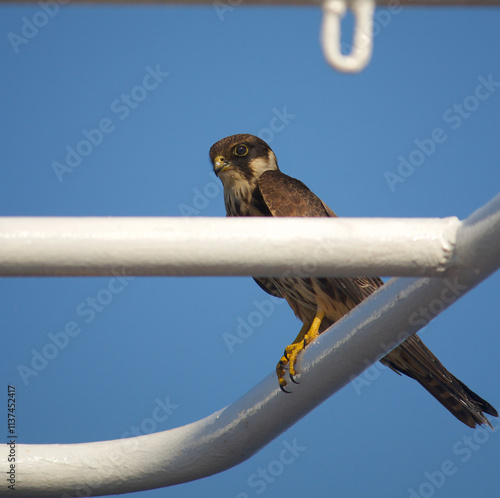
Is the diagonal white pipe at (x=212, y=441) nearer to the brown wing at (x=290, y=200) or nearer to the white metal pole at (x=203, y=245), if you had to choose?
the white metal pole at (x=203, y=245)

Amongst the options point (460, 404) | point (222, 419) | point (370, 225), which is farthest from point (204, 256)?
point (460, 404)

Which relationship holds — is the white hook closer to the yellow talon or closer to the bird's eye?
the yellow talon

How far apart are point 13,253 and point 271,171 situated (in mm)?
2461

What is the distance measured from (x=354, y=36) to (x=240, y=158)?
9.07 ft

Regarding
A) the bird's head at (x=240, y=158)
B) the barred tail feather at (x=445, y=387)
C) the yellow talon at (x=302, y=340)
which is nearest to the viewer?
the yellow talon at (x=302, y=340)

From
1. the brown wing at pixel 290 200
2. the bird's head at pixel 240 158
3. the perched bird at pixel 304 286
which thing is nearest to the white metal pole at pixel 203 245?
the perched bird at pixel 304 286

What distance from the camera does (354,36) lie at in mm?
860

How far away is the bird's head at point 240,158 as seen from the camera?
356cm

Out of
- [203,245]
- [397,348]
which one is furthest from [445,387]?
[203,245]

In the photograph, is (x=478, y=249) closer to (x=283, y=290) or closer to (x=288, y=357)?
(x=288, y=357)

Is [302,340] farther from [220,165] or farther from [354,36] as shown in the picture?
[354,36]

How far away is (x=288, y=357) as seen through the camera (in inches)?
99.8

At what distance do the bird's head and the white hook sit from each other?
266 cm

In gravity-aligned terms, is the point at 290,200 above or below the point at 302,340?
above
